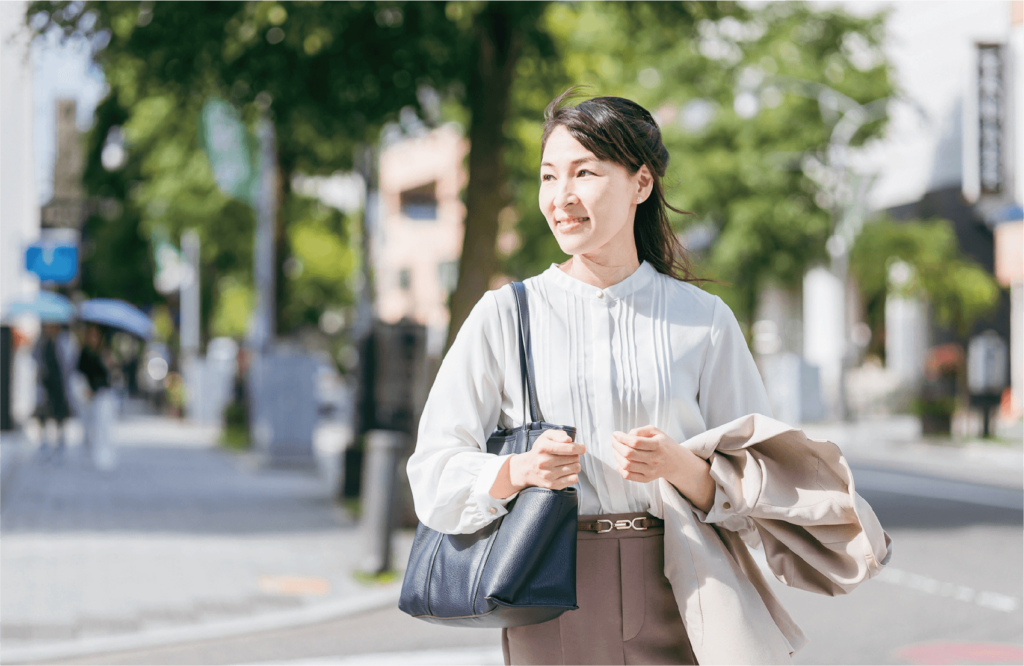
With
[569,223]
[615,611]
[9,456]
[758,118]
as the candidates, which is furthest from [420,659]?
[758,118]

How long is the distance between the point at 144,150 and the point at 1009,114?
17.6m

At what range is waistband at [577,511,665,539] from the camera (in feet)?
7.55

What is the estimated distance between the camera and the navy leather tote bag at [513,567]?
213cm

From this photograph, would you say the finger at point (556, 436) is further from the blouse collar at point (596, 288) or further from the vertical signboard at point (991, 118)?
the vertical signboard at point (991, 118)

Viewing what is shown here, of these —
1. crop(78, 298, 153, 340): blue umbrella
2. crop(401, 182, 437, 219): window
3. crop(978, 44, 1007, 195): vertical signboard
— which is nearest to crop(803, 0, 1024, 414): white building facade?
crop(978, 44, 1007, 195): vertical signboard

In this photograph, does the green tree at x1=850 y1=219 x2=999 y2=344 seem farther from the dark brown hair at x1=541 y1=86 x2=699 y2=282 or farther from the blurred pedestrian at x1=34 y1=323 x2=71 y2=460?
the dark brown hair at x1=541 y1=86 x2=699 y2=282

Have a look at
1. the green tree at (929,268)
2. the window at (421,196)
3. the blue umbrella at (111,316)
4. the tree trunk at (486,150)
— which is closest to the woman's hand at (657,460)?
the tree trunk at (486,150)

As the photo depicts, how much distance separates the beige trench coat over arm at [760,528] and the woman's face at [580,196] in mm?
452

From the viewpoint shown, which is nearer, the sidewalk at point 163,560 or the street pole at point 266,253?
the sidewalk at point 163,560

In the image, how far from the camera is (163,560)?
8.69 metres

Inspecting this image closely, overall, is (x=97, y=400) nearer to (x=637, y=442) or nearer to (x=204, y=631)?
(x=204, y=631)

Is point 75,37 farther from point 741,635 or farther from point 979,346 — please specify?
point 979,346

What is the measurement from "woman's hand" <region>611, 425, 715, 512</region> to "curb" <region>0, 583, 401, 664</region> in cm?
472

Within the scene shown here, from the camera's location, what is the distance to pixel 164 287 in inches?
1609
